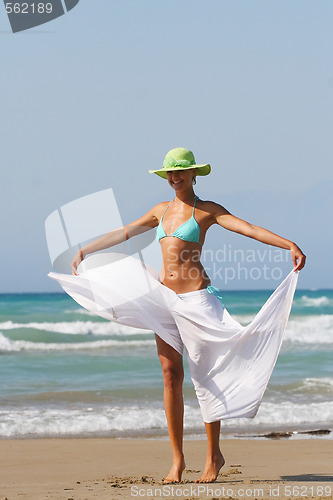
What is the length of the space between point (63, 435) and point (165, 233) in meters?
3.60

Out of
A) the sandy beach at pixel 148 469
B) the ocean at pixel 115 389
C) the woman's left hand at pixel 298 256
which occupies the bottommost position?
the ocean at pixel 115 389

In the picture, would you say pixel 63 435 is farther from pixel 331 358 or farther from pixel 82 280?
pixel 331 358

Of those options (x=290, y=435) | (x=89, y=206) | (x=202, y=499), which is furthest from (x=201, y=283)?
(x=290, y=435)

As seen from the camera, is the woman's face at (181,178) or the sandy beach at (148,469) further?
the woman's face at (181,178)

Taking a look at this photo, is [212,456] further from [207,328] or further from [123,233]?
[123,233]

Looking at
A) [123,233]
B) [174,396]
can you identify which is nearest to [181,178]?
[123,233]

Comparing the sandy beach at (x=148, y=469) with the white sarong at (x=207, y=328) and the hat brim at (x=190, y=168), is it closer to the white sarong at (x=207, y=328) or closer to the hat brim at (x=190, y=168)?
the white sarong at (x=207, y=328)

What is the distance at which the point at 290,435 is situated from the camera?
803 cm

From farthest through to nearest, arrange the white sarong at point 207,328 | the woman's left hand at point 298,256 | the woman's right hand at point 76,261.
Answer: the woman's right hand at point 76,261
the white sarong at point 207,328
the woman's left hand at point 298,256

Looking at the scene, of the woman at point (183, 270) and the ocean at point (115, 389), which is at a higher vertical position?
the woman at point (183, 270)

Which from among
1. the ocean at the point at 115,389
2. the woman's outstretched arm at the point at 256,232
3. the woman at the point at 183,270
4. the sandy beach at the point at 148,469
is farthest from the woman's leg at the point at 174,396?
the ocean at the point at 115,389

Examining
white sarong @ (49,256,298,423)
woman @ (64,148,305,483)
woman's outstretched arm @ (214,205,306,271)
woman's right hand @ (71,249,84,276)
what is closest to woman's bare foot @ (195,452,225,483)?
woman @ (64,148,305,483)

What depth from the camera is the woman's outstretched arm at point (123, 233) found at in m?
5.47

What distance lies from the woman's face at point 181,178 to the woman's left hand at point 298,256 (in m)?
0.92
